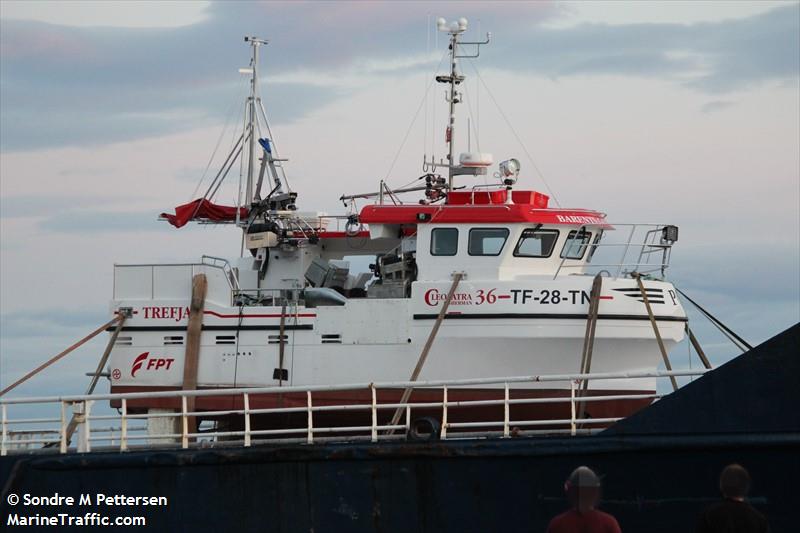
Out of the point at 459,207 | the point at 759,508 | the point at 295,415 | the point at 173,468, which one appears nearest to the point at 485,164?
the point at 459,207

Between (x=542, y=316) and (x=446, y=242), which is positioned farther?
(x=446, y=242)

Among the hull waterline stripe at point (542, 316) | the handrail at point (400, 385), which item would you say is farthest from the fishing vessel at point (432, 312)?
the handrail at point (400, 385)

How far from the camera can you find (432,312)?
21.8 m

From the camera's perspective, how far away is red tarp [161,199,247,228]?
83.8ft

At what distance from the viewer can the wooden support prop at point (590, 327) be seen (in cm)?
2055

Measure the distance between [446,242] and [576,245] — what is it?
2.33 m

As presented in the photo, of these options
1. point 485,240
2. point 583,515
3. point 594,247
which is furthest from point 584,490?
point 594,247

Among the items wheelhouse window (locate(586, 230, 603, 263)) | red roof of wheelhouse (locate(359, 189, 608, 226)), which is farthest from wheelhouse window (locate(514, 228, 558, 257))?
wheelhouse window (locate(586, 230, 603, 263))

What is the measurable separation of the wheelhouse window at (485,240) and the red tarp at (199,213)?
18.6ft

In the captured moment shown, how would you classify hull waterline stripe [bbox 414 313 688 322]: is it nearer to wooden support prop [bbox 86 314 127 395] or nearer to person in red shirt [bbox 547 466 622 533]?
wooden support prop [bbox 86 314 127 395]

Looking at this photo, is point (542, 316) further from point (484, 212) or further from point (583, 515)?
point (583, 515)

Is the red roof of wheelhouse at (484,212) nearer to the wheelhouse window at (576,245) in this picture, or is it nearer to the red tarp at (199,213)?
the wheelhouse window at (576,245)

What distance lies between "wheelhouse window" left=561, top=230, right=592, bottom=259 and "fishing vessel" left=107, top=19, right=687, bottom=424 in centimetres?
3

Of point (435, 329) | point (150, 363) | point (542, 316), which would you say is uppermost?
point (542, 316)
